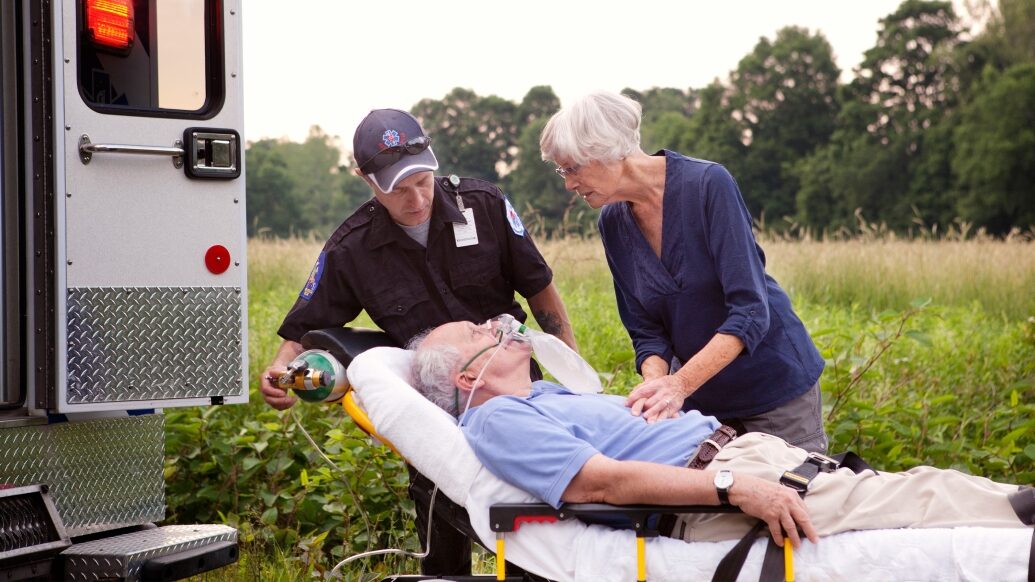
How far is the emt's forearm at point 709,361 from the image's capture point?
3.56 m

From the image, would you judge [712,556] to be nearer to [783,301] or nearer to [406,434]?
[406,434]

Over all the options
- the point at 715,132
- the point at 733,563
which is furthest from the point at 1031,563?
the point at 715,132

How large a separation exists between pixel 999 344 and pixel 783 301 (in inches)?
203

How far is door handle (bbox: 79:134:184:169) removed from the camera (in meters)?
3.72

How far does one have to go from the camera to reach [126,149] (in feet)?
12.4

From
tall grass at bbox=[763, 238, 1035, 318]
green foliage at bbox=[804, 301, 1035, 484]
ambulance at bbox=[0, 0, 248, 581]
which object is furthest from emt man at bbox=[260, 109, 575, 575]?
tall grass at bbox=[763, 238, 1035, 318]

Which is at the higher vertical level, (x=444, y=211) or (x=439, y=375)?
(x=444, y=211)

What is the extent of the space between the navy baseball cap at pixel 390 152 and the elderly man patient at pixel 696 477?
80 centimetres

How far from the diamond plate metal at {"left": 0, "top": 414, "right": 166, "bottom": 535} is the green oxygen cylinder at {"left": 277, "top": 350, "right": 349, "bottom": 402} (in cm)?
75

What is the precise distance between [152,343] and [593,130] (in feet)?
5.49

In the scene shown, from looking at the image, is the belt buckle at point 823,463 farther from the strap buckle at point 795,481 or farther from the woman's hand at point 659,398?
the woman's hand at point 659,398

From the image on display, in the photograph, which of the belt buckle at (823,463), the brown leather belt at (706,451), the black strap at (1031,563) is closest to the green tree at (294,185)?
the brown leather belt at (706,451)

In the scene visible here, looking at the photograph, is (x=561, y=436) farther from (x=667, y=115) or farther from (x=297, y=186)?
(x=667, y=115)

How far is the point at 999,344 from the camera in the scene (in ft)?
27.5
